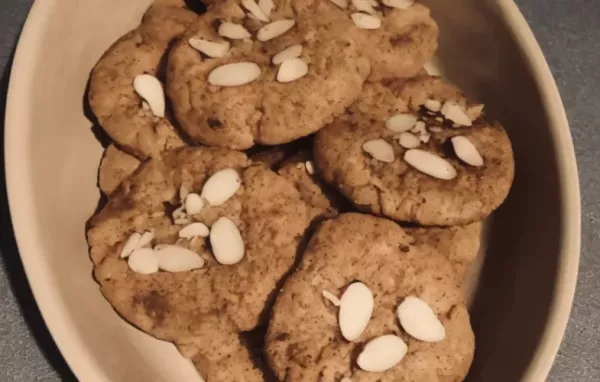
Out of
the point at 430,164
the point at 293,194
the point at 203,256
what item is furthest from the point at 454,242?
the point at 203,256

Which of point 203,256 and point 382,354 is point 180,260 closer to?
point 203,256

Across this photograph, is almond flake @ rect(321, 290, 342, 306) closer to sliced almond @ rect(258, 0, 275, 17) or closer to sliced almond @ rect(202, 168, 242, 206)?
sliced almond @ rect(202, 168, 242, 206)

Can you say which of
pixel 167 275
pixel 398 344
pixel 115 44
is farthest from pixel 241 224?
pixel 115 44

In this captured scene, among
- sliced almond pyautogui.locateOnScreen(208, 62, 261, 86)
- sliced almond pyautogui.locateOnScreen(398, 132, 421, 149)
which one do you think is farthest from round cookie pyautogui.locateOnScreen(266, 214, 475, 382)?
sliced almond pyautogui.locateOnScreen(208, 62, 261, 86)

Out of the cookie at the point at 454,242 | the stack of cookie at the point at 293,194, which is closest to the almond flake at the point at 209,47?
the stack of cookie at the point at 293,194

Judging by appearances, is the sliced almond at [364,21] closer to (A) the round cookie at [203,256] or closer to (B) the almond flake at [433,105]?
(B) the almond flake at [433,105]
